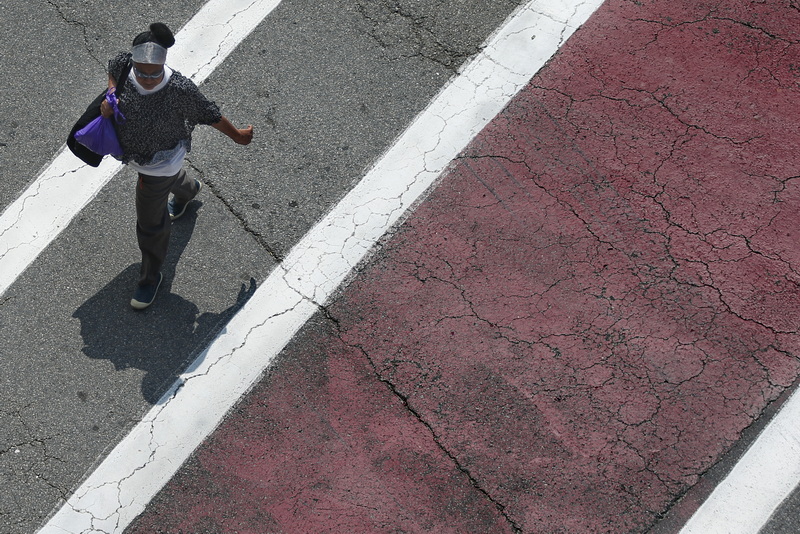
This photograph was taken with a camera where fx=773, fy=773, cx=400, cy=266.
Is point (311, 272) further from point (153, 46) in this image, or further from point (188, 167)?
point (153, 46)

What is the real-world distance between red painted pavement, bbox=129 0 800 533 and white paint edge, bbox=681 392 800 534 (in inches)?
6.7

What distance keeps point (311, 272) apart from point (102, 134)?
1766 mm

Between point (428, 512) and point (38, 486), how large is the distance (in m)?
2.67

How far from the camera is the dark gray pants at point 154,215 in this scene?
5.26m

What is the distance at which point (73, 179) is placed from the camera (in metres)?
6.20

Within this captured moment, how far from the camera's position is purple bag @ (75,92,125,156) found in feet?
15.7

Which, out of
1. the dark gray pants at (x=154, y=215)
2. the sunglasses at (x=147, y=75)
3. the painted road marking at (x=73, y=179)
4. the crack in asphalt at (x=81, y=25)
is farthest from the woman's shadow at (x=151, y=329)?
the crack in asphalt at (x=81, y=25)

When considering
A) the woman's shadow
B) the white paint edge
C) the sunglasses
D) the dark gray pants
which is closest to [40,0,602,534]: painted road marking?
the woman's shadow

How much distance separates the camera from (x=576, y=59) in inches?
251

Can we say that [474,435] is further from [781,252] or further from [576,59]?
[576,59]

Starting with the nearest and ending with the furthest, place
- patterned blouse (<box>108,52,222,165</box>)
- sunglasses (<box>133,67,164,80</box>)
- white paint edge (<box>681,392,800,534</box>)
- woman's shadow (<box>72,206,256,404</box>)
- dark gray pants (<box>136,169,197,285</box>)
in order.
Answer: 1. sunglasses (<box>133,67,164,80</box>)
2. patterned blouse (<box>108,52,222,165</box>)
3. white paint edge (<box>681,392,800,534</box>)
4. dark gray pants (<box>136,169,197,285</box>)
5. woman's shadow (<box>72,206,256,404</box>)

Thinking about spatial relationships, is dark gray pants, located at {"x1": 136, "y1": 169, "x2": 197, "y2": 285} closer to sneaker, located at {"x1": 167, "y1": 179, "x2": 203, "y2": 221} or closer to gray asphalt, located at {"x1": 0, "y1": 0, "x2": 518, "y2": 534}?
sneaker, located at {"x1": 167, "y1": 179, "x2": 203, "y2": 221}

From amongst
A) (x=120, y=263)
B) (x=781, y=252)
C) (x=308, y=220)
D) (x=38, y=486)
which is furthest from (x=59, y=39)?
(x=781, y=252)

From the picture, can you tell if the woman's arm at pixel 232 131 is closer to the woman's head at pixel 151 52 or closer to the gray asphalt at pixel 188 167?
the woman's head at pixel 151 52
